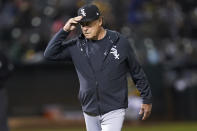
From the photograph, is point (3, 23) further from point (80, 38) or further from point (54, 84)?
point (80, 38)

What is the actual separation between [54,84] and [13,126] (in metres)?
1.79

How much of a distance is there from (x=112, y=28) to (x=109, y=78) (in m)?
8.83

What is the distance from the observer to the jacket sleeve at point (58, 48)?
669 centimetres

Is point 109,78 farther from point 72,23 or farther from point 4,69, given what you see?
point 4,69

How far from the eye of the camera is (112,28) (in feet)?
50.3

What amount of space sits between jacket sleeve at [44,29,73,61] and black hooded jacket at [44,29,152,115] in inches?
2.0

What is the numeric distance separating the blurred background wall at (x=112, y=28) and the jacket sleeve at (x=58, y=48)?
8435 mm

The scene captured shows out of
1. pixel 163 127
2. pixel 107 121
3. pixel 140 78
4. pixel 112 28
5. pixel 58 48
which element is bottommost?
pixel 163 127

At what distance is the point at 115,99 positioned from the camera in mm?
6559

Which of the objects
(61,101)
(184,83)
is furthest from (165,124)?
(61,101)

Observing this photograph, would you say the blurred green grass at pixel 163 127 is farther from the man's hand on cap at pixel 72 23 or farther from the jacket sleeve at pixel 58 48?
the man's hand on cap at pixel 72 23

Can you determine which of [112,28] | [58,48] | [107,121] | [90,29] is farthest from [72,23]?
[112,28]

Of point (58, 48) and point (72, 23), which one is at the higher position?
point (72, 23)

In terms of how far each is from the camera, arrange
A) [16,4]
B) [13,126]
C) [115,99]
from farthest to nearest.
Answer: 1. [16,4]
2. [13,126]
3. [115,99]
